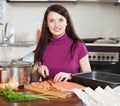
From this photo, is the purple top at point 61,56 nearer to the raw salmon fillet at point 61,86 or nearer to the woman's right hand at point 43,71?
the woman's right hand at point 43,71

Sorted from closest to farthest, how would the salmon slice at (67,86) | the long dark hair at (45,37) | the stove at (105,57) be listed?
1. the salmon slice at (67,86)
2. the long dark hair at (45,37)
3. the stove at (105,57)

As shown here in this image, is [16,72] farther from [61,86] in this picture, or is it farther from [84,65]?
[84,65]

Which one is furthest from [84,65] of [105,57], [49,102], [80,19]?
[80,19]

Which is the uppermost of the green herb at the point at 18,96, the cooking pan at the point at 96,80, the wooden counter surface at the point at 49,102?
the cooking pan at the point at 96,80

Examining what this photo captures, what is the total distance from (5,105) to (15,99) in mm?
69

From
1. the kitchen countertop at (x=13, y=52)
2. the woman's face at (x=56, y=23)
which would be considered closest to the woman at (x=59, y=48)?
the woman's face at (x=56, y=23)

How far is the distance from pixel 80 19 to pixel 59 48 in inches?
66.5

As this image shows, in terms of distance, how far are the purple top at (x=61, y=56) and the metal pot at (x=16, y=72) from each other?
1.58 ft

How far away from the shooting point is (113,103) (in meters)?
1.24

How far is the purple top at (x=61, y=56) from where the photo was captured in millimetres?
2104

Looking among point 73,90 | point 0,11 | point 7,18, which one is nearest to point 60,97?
point 73,90

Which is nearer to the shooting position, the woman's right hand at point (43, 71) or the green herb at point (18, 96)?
the green herb at point (18, 96)

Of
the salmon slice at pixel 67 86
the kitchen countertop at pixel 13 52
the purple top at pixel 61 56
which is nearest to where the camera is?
the salmon slice at pixel 67 86

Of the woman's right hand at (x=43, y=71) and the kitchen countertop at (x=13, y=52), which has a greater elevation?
the kitchen countertop at (x=13, y=52)
